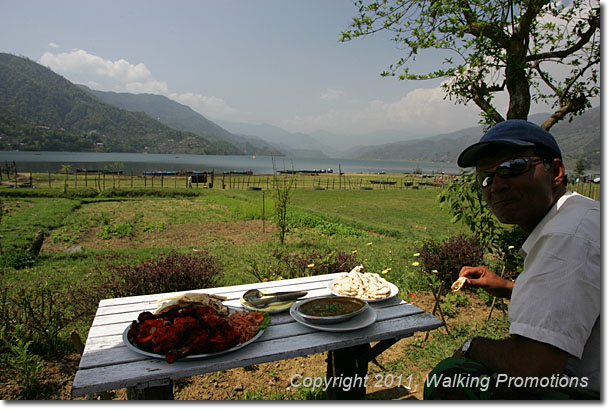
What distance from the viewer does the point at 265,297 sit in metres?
2.39

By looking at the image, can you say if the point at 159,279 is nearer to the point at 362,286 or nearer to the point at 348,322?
the point at 362,286

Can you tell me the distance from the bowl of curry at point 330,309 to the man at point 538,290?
560 mm

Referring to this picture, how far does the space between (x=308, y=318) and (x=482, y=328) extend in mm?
2952

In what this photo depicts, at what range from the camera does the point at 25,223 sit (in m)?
11.8

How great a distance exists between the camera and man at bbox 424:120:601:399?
3.80ft

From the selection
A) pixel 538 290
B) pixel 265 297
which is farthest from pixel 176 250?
pixel 538 290

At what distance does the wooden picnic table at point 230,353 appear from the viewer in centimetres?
154

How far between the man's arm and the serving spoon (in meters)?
1.26

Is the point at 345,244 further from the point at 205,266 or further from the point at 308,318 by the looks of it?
the point at 308,318

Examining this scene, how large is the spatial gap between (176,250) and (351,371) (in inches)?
269

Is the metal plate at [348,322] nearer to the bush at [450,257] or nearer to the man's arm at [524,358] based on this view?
the man's arm at [524,358]

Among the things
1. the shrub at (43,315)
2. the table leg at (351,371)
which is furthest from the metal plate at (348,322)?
the shrub at (43,315)

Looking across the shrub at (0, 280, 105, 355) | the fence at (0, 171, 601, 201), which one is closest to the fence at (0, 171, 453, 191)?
the fence at (0, 171, 601, 201)
